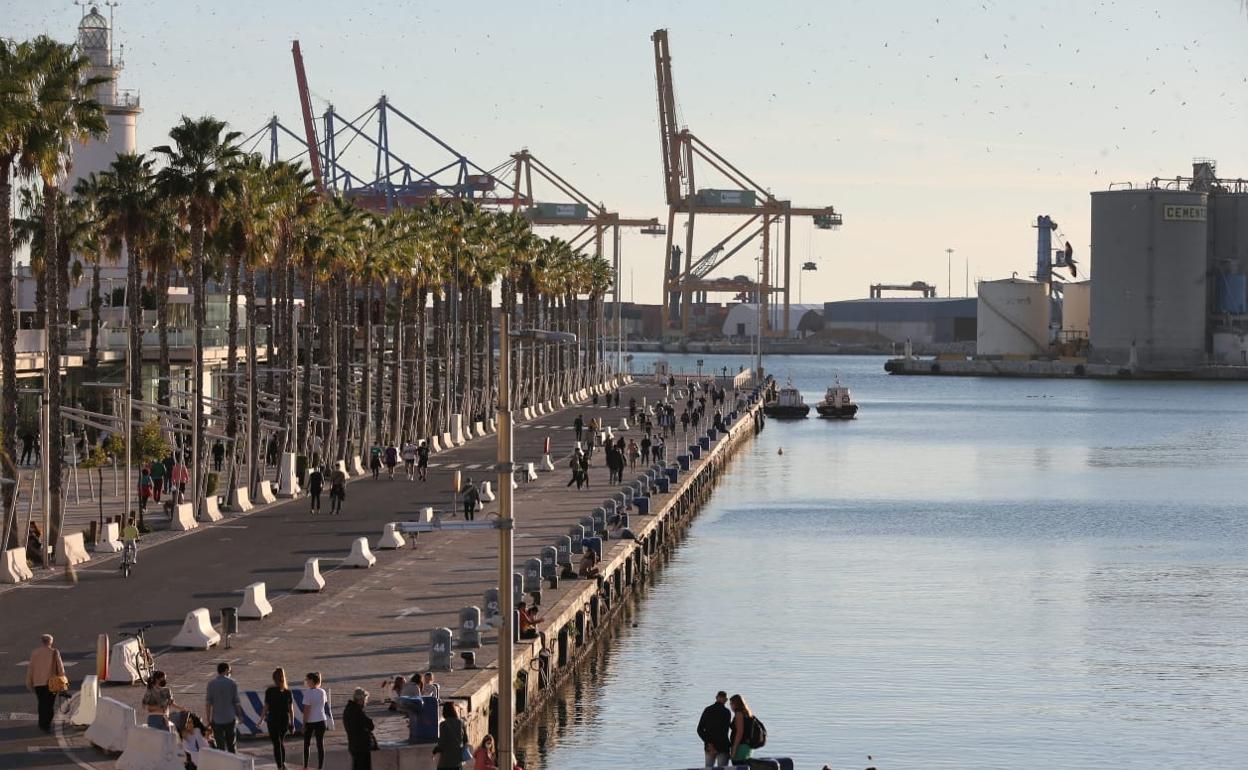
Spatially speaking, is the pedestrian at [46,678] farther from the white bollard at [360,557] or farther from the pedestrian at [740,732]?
the white bollard at [360,557]

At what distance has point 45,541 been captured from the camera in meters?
43.1

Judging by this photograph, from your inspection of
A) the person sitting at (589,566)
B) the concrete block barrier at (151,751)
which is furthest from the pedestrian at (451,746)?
the person sitting at (589,566)

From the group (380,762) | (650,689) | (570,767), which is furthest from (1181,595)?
(380,762)

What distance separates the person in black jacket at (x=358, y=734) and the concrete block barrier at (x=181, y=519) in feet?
92.6

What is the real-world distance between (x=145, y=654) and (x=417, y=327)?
221ft

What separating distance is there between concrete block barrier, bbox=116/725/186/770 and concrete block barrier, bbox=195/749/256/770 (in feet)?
2.37

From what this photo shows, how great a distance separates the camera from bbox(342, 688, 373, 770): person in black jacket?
2470 centimetres

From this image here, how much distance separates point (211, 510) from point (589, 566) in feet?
44.6

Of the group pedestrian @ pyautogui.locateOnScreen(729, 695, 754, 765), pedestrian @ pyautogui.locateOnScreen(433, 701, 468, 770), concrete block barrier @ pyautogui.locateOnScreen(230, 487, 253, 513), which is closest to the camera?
pedestrian @ pyautogui.locateOnScreen(433, 701, 468, 770)

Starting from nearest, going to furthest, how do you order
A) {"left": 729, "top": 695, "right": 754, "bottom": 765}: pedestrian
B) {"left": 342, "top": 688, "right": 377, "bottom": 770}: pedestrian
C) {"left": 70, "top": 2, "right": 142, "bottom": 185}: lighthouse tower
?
{"left": 342, "top": 688, "right": 377, "bottom": 770}: pedestrian
{"left": 729, "top": 695, "right": 754, "bottom": 765}: pedestrian
{"left": 70, "top": 2, "right": 142, "bottom": 185}: lighthouse tower

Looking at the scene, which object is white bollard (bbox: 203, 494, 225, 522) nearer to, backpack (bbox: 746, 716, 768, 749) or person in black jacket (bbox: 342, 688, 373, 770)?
person in black jacket (bbox: 342, 688, 373, 770)

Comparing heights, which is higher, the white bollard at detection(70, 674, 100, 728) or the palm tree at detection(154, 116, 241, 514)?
the palm tree at detection(154, 116, 241, 514)

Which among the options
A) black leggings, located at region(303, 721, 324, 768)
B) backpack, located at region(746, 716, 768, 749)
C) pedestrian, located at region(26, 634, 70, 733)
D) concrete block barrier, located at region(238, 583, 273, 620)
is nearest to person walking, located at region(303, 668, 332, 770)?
black leggings, located at region(303, 721, 324, 768)

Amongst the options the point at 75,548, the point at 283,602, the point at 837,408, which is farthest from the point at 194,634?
the point at 837,408
